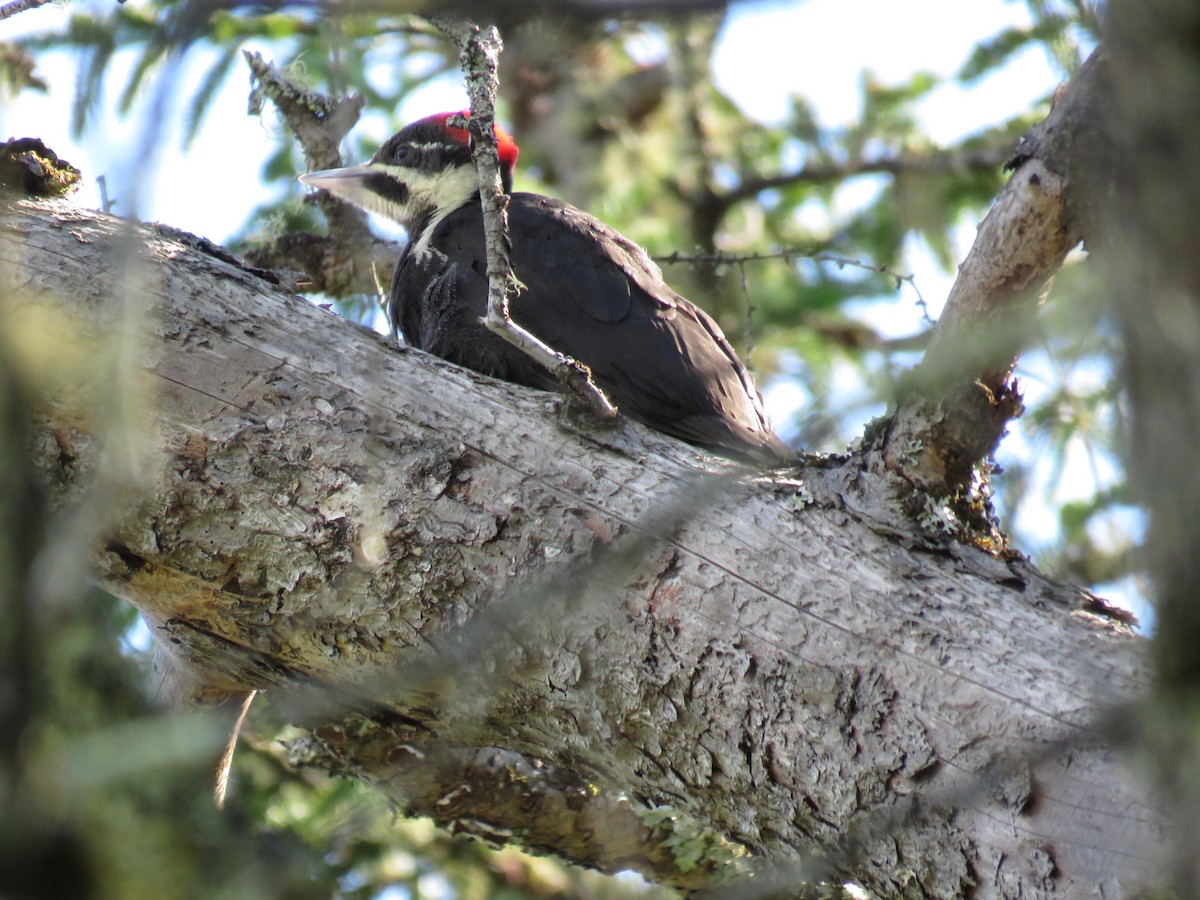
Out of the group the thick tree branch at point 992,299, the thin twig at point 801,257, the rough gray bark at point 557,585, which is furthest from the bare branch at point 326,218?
the thick tree branch at point 992,299

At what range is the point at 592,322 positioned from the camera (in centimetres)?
347

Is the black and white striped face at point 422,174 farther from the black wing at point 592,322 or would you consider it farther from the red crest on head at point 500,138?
the black wing at point 592,322

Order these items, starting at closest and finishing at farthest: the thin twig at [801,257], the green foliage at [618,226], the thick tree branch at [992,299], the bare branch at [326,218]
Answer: the green foliage at [618,226], the thick tree branch at [992,299], the thin twig at [801,257], the bare branch at [326,218]

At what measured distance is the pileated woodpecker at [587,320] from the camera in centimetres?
330

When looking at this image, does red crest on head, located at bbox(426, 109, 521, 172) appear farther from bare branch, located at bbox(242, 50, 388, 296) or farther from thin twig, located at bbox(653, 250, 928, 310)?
thin twig, located at bbox(653, 250, 928, 310)

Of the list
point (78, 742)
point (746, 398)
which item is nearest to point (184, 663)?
point (78, 742)

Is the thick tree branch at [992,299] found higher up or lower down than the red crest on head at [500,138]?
higher up

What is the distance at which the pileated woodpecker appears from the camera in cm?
330

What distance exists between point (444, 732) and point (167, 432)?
2.92 ft

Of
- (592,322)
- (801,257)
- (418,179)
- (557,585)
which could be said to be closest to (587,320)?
(592,322)

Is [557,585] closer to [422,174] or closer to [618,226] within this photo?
[422,174]

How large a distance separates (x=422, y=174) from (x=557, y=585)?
303cm

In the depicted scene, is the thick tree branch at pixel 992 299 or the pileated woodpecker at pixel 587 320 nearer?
the thick tree branch at pixel 992 299

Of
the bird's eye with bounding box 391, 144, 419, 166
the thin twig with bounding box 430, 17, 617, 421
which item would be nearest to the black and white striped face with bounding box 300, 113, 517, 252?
the bird's eye with bounding box 391, 144, 419, 166
